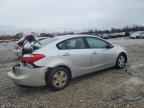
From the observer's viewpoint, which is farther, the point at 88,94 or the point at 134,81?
the point at 134,81

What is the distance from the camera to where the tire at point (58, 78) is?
6063 mm

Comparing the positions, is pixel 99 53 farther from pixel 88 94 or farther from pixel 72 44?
pixel 88 94

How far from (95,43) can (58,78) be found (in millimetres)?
2042

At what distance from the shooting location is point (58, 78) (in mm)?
6262

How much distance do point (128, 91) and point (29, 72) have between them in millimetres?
2628

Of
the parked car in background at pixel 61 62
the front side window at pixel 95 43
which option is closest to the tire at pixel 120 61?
the parked car in background at pixel 61 62

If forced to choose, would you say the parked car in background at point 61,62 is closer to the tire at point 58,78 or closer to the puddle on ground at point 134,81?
the tire at point 58,78

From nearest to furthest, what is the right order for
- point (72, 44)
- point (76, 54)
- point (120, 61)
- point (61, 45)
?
1. point (61, 45)
2. point (76, 54)
3. point (72, 44)
4. point (120, 61)

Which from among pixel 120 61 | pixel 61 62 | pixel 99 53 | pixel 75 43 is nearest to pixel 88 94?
pixel 61 62

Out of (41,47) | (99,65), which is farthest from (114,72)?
(41,47)

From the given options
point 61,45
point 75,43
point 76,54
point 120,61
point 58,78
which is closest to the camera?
point 58,78

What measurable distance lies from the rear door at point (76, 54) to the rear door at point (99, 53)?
0.81ft

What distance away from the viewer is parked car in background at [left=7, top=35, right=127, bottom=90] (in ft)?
19.5

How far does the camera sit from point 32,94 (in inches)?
247
